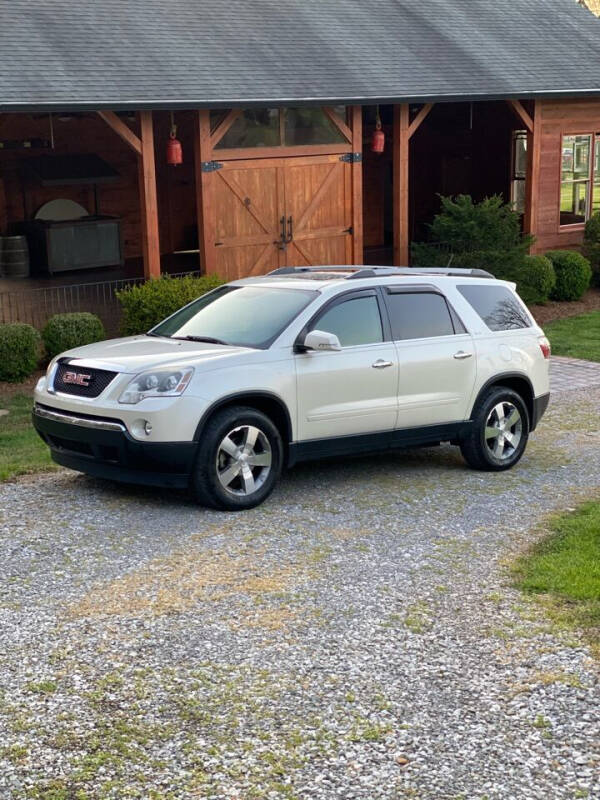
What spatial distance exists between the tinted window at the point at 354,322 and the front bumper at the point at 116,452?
1660mm

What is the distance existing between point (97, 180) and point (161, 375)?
13.0 metres

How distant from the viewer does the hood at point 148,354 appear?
8.42 metres

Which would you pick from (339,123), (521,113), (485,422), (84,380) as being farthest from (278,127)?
(84,380)

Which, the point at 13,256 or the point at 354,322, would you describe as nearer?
the point at 354,322

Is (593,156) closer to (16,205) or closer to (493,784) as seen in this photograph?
(16,205)

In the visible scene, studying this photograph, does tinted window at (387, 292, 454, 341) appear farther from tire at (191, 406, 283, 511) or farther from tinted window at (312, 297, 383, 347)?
tire at (191, 406, 283, 511)

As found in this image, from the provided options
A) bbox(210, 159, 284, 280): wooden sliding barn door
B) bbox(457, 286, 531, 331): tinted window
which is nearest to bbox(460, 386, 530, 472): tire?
bbox(457, 286, 531, 331): tinted window

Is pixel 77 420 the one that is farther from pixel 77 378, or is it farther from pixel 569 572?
pixel 569 572

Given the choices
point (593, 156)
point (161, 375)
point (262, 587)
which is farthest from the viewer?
point (593, 156)

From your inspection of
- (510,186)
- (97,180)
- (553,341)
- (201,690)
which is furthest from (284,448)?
(510,186)

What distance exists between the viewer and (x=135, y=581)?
6.94 m

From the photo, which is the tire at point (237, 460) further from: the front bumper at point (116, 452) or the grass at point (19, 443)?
the grass at point (19, 443)

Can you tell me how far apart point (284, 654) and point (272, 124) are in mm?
12941

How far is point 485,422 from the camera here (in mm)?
9906
